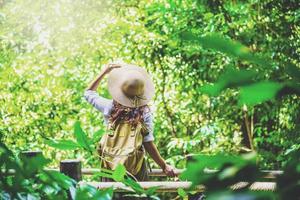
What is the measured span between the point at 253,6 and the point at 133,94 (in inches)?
88.9

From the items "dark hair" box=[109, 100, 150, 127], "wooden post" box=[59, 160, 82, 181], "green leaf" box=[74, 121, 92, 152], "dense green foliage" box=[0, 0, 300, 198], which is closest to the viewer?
"green leaf" box=[74, 121, 92, 152]

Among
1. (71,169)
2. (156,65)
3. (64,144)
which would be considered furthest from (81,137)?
(156,65)

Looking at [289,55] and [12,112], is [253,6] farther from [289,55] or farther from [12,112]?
[12,112]

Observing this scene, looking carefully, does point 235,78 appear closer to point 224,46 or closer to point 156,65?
point 224,46

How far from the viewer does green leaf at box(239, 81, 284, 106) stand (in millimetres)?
538

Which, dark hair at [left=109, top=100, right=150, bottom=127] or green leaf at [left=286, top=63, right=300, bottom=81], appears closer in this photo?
green leaf at [left=286, top=63, right=300, bottom=81]

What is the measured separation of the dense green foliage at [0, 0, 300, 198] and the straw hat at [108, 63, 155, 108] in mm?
1378

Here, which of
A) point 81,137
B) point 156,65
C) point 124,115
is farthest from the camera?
point 156,65

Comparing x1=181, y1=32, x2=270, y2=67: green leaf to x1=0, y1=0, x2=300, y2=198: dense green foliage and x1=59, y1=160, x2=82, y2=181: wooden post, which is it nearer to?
x1=59, y1=160, x2=82, y2=181: wooden post

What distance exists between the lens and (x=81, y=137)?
1056 mm

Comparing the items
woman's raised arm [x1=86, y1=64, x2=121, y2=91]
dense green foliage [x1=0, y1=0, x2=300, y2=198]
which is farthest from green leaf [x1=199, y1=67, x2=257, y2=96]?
dense green foliage [x1=0, y1=0, x2=300, y2=198]

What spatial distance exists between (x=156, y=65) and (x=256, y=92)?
6.11 meters

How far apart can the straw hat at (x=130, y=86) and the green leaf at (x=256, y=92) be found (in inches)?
114

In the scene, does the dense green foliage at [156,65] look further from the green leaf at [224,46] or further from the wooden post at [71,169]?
the green leaf at [224,46]
